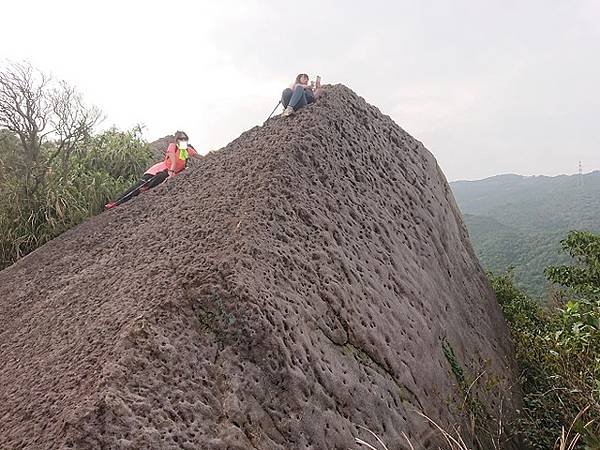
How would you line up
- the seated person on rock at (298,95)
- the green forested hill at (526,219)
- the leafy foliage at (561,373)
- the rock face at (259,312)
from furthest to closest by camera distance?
the green forested hill at (526,219) < the seated person on rock at (298,95) < the leafy foliage at (561,373) < the rock face at (259,312)

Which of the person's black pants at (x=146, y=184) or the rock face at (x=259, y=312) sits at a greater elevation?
the person's black pants at (x=146, y=184)

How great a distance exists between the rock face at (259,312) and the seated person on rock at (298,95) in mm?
177

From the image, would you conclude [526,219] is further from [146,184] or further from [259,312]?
[259,312]

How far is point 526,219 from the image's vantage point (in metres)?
61.8

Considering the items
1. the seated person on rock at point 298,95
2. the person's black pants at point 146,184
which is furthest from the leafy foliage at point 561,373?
the person's black pants at point 146,184

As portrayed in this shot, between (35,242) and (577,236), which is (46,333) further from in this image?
(577,236)

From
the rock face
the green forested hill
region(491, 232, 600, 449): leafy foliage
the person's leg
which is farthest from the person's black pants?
the green forested hill

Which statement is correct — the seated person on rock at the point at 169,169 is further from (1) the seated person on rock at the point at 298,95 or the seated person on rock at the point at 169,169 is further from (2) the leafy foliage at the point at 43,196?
(1) the seated person on rock at the point at 298,95

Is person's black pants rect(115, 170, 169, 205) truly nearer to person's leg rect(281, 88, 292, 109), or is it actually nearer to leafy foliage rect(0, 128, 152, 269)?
leafy foliage rect(0, 128, 152, 269)

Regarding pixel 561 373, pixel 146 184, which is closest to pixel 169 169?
pixel 146 184

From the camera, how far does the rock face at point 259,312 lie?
312cm

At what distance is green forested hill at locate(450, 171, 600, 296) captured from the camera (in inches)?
1114

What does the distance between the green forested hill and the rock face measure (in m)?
5.07

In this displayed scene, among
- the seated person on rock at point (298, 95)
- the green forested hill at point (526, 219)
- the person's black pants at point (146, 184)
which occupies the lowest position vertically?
the green forested hill at point (526, 219)
